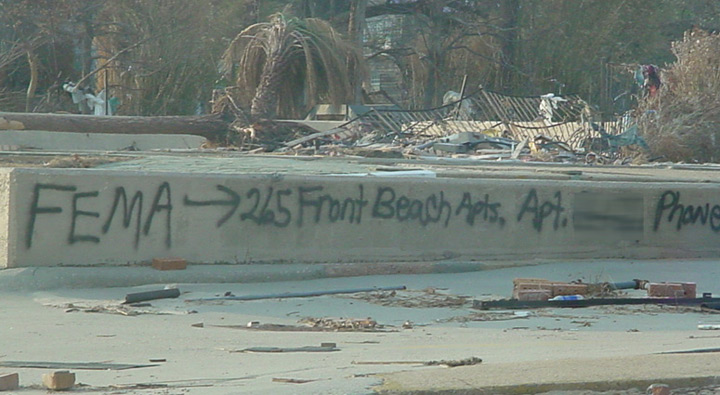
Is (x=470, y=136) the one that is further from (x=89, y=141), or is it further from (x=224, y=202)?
(x=224, y=202)

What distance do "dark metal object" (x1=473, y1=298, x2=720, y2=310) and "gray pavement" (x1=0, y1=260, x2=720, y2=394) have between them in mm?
99

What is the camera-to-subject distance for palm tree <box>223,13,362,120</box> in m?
29.8

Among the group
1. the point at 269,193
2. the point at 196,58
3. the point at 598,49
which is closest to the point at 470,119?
the point at 196,58

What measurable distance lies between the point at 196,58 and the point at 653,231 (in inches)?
1048

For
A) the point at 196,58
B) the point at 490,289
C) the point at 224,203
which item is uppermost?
the point at 196,58

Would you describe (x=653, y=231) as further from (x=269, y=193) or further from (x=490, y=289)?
(x=269, y=193)

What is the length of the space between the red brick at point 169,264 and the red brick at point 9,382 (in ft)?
14.7

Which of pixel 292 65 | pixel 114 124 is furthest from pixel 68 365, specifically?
pixel 292 65

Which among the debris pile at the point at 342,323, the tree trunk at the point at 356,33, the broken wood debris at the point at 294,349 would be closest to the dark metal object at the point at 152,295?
the debris pile at the point at 342,323

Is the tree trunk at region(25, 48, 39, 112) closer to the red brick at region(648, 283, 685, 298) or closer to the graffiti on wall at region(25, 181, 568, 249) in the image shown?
the graffiti on wall at region(25, 181, 568, 249)

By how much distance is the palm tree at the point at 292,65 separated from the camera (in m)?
29.8

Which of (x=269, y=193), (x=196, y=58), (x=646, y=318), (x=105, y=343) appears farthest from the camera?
(x=196, y=58)

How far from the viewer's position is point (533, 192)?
11773mm

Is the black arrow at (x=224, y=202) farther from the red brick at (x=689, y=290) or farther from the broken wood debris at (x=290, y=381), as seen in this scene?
the broken wood debris at (x=290, y=381)
